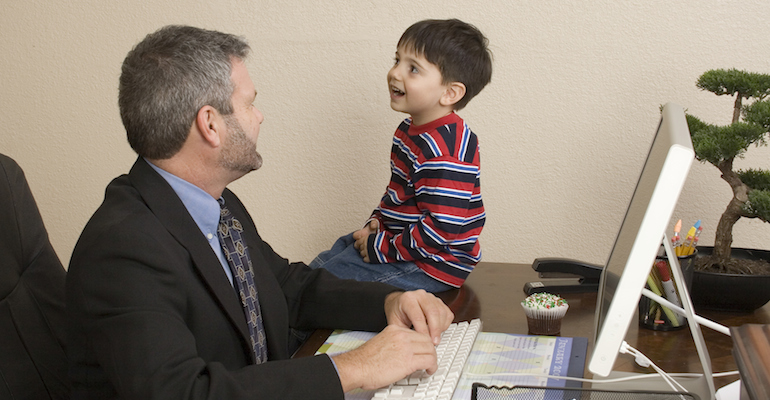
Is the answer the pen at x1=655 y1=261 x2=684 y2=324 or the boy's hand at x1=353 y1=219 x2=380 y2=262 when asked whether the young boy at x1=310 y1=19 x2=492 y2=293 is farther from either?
the pen at x1=655 y1=261 x2=684 y2=324

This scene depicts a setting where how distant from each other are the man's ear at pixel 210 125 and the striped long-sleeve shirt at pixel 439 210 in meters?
0.60

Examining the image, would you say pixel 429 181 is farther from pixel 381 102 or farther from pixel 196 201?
pixel 381 102

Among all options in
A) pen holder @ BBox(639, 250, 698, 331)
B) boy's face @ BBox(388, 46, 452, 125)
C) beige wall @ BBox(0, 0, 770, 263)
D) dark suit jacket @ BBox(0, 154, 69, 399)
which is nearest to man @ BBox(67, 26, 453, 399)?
dark suit jacket @ BBox(0, 154, 69, 399)

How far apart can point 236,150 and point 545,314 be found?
0.62 m

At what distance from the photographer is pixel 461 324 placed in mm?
1266

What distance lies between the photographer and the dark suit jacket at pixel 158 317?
0.91m

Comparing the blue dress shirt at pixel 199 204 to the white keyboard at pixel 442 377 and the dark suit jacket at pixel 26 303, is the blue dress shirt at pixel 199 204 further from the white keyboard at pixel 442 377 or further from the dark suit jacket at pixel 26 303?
the white keyboard at pixel 442 377

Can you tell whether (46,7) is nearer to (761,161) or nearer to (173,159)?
(173,159)

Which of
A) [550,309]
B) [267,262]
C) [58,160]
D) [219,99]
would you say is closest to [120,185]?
[219,99]

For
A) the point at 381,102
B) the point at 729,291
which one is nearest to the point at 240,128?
the point at 729,291

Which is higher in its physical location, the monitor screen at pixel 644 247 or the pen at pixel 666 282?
the monitor screen at pixel 644 247

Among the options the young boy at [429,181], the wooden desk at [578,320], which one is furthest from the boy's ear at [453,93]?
the wooden desk at [578,320]

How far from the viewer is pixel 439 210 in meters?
1.62

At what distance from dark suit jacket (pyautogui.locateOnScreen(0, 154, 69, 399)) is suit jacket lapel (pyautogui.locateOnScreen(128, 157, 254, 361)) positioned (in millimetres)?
222
